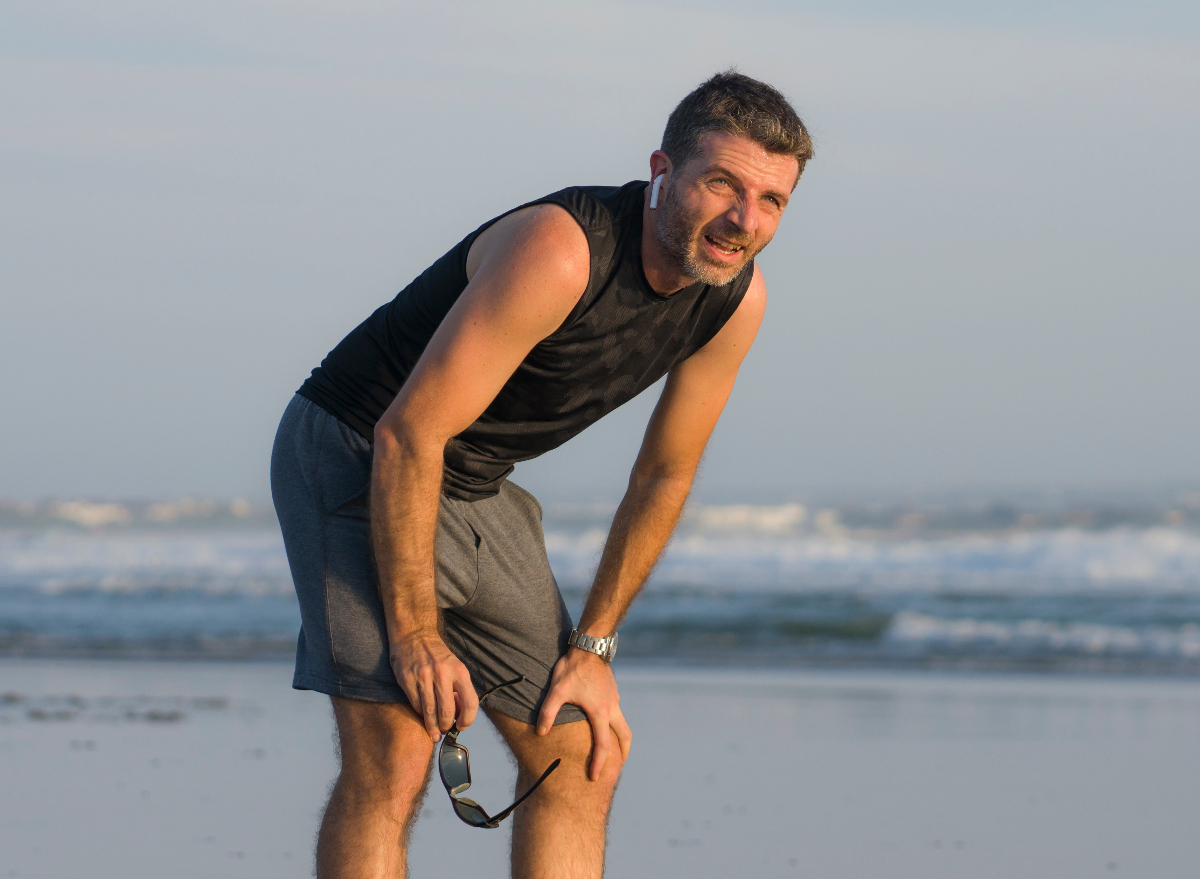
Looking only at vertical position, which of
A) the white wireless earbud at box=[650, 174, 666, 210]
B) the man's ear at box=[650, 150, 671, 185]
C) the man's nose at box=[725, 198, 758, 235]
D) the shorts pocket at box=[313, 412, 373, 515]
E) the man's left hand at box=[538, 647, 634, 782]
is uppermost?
the man's ear at box=[650, 150, 671, 185]

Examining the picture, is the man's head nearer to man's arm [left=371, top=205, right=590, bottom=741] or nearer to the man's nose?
the man's nose

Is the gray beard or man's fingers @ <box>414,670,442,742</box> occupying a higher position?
the gray beard

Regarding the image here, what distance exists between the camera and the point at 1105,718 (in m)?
6.21

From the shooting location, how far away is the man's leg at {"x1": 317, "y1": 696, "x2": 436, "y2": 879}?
2.33 meters

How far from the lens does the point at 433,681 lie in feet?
7.34

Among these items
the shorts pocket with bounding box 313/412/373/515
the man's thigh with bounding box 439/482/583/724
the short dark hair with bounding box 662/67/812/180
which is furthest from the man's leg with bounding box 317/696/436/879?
the short dark hair with bounding box 662/67/812/180

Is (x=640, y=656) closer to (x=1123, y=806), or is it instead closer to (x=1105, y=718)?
(x=1105, y=718)

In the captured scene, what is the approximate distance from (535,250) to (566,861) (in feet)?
3.91

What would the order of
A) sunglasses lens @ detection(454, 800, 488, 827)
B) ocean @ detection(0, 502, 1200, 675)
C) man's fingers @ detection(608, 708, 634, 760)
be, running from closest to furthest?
sunglasses lens @ detection(454, 800, 488, 827) < man's fingers @ detection(608, 708, 634, 760) < ocean @ detection(0, 502, 1200, 675)

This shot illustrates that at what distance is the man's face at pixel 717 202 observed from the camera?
7.20 ft

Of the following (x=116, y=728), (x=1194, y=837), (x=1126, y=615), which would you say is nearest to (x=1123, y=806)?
(x=1194, y=837)

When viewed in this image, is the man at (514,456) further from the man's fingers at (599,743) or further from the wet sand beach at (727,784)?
the wet sand beach at (727,784)

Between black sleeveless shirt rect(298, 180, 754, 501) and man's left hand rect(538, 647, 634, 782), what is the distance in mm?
375

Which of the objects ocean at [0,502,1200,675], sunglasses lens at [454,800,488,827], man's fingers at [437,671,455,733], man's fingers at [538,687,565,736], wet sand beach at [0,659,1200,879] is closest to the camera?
man's fingers at [437,671,455,733]
